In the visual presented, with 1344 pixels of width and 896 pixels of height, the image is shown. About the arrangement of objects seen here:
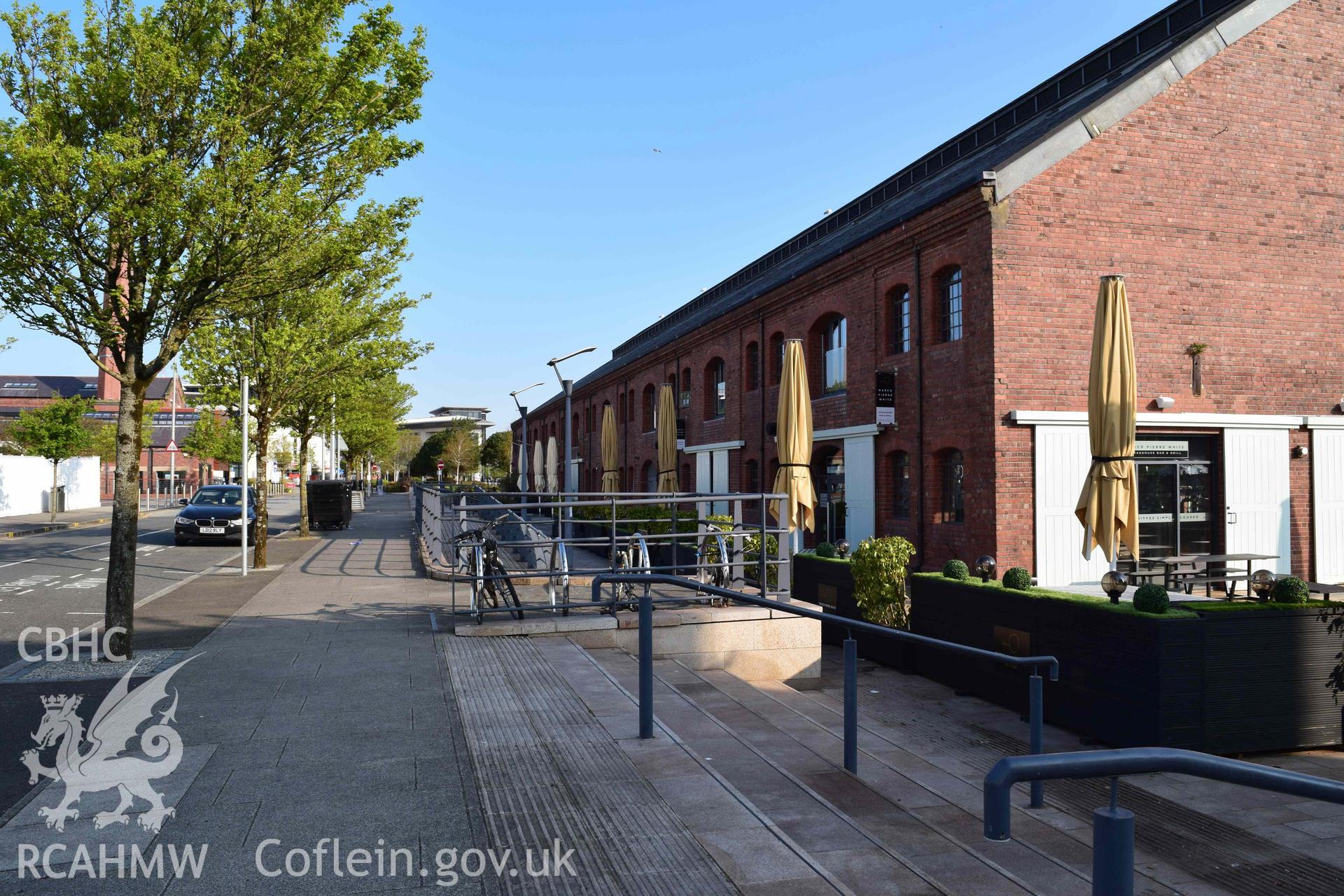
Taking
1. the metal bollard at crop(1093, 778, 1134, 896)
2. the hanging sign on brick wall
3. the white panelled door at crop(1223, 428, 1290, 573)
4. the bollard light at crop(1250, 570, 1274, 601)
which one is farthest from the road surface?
the white panelled door at crop(1223, 428, 1290, 573)

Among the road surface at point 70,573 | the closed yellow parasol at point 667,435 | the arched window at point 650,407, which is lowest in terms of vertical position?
the road surface at point 70,573

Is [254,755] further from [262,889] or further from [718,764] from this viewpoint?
[718,764]

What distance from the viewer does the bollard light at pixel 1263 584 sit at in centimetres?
792

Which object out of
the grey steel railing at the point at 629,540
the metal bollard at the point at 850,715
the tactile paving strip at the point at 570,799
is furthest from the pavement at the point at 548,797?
the grey steel railing at the point at 629,540

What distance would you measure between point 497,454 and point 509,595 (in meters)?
84.1

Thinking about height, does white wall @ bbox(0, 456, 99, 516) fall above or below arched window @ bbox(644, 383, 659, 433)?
below

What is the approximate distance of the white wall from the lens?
38656mm

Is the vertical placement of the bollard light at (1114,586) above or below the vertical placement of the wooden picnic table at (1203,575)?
above

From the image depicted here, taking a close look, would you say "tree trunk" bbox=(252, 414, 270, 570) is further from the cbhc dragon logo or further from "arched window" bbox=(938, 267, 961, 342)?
"arched window" bbox=(938, 267, 961, 342)

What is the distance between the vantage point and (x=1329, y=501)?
15.4 meters

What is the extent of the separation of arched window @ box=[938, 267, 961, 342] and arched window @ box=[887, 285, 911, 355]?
0.94 metres

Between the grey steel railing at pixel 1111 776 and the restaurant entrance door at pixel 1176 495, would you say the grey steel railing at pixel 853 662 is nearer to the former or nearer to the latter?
the grey steel railing at pixel 1111 776

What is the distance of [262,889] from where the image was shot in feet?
12.1

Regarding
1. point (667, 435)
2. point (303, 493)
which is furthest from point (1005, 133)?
A: point (303, 493)
